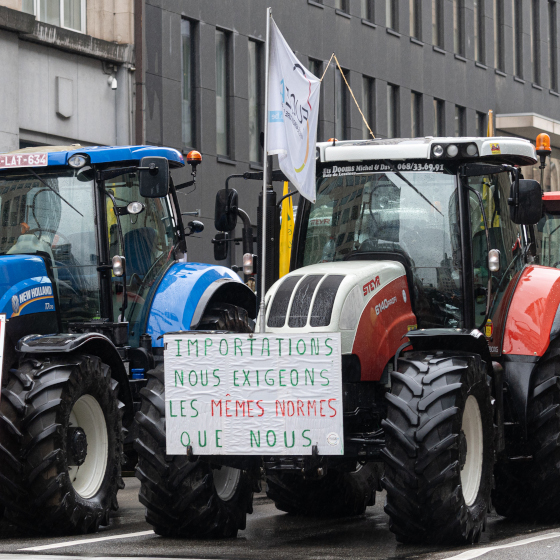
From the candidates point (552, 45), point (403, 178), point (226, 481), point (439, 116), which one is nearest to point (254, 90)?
point (439, 116)

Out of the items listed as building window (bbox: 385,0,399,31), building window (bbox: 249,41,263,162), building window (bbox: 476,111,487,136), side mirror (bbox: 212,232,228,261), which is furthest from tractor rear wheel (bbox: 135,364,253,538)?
building window (bbox: 476,111,487,136)

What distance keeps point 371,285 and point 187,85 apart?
19071 millimetres

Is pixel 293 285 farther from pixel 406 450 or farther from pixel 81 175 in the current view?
pixel 81 175

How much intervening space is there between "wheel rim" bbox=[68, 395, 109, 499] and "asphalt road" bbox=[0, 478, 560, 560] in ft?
1.14

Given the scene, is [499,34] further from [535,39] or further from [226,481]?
[226,481]

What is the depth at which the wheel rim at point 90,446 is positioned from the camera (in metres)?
9.77

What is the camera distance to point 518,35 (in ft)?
142

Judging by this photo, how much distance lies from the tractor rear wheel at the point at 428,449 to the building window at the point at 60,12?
Answer: 53.2ft

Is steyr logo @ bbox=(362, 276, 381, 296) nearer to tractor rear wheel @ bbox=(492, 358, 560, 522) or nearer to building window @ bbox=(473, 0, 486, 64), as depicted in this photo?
tractor rear wheel @ bbox=(492, 358, 560, 522)

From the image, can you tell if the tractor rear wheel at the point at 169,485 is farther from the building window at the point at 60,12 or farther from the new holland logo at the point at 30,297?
the building window at the point at 60,12

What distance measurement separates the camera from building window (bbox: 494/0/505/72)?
41.6 meters

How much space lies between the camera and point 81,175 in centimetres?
1120

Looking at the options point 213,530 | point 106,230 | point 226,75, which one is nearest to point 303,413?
point 213,530

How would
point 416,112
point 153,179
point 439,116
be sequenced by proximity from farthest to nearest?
point 439,116 < point 416,112 < point 153,179
